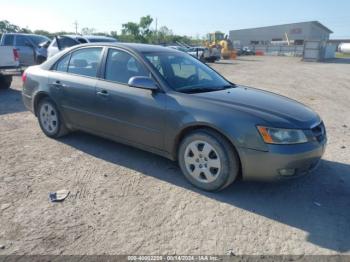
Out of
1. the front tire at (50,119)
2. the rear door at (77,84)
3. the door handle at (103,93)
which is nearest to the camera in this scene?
the door handle at (103,93)

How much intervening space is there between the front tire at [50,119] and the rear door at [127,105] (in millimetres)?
999

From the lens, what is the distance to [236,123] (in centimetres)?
343

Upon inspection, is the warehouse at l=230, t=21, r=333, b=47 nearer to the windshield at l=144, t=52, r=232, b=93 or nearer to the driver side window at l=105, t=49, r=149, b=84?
the windshield at l=144, t=52, r=232, b=93

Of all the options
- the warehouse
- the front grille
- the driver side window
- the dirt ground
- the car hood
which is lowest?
the dirt ground

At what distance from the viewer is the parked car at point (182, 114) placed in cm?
341

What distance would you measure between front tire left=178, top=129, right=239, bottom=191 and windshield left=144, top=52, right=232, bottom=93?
0.70 m

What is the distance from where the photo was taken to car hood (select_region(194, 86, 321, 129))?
3.47m

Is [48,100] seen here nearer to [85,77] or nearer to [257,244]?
[85,77]

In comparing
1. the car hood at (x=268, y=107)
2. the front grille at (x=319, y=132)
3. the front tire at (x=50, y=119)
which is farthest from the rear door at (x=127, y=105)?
the front grille at (x=319, y=132)

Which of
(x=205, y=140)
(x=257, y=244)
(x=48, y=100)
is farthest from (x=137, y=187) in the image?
(x=48, y=100)

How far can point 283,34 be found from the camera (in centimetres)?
7594

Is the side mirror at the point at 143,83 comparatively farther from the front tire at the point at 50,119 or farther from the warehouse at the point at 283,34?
the warehouse at the point at 283,34

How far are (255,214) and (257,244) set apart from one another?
51 cm

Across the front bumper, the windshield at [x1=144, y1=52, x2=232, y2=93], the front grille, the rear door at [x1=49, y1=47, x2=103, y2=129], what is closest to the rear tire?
the rear door at [x1=49, y1=47, x2=103, y2=129]
